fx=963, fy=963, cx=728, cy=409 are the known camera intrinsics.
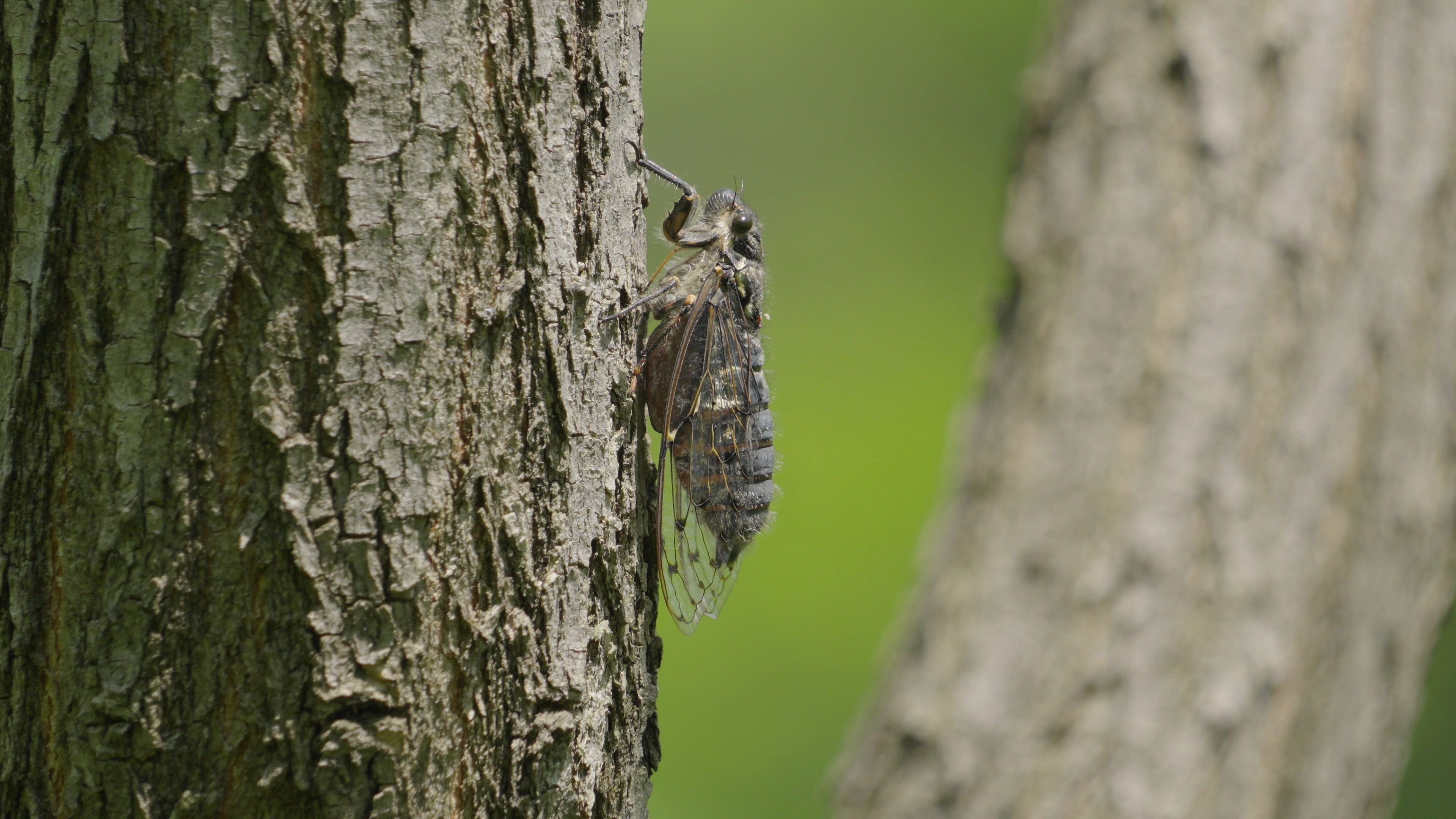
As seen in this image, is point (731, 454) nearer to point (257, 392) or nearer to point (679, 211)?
point (679, 211)

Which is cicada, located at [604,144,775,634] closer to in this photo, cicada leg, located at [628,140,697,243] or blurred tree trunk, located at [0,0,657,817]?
cicada leg, located at [628,140,697,243]

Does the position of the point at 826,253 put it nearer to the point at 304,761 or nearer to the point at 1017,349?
the point at 1017,349

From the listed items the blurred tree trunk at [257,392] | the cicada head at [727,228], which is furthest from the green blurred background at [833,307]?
the blurred tree trunk at [257,392]

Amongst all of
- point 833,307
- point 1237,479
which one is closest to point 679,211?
point 1237,479

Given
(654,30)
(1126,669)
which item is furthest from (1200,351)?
(654,30)

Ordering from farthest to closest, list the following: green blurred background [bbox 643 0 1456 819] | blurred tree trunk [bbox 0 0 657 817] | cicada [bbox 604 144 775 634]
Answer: green blurred background [bbox 643 0 1456 819], cicada [bbox 604 144 775 634], blurred tree trunk [bbox 0 0 657 817]

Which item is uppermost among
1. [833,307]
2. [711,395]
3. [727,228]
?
[833,307]

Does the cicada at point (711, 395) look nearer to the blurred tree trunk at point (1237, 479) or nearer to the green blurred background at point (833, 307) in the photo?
the blurred tree trunk at point (1237, 479)

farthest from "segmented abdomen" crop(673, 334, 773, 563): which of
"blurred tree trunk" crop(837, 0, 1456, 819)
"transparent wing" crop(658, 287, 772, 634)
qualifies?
"blurred tree trunk" crop(837, 0, 1456, 819)

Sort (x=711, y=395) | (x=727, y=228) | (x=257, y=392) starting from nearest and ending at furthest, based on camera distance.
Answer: (x=257, y=392) → (x=711, y=395) → (x=727, y=228)
